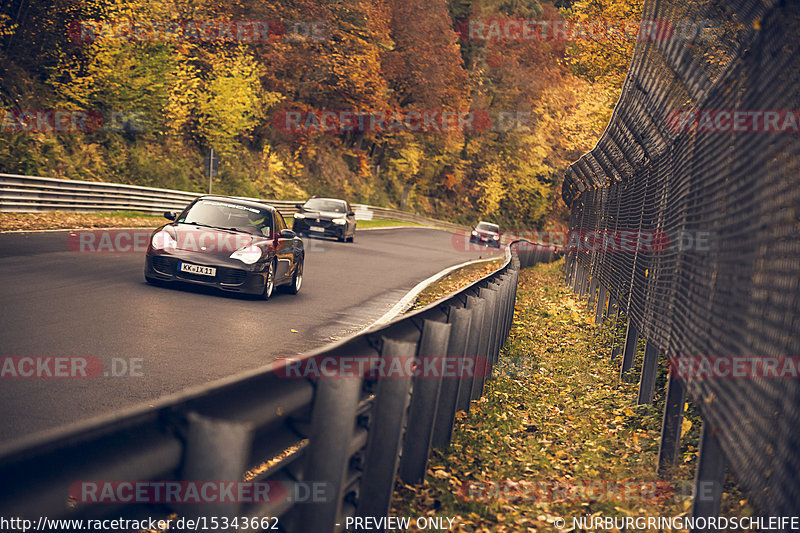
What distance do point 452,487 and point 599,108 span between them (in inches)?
1404

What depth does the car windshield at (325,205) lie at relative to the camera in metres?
31.2

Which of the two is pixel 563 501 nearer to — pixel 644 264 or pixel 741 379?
pixel 741 379

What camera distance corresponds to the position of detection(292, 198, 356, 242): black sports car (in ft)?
99.7

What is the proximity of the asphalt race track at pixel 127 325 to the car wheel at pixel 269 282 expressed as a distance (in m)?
0.20

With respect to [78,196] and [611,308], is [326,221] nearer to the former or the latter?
[78,196]

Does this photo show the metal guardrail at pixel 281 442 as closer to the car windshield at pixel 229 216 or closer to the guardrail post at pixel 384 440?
the guardrail post at pixel 384 440

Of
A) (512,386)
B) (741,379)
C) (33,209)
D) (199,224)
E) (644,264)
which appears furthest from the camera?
(33,209)

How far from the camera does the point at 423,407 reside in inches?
194

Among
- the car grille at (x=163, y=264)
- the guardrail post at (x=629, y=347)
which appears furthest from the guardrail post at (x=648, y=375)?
the car grille at (x=163, y=264)

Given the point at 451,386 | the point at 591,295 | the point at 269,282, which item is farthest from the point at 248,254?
the point at 451,386

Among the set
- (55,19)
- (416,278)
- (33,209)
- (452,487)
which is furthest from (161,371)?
(55,19)

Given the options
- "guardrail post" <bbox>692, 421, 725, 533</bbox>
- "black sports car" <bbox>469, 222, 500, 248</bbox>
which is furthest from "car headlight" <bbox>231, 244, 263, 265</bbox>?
"black sports car" <bbox>469, 222, 500, 248</bbox>

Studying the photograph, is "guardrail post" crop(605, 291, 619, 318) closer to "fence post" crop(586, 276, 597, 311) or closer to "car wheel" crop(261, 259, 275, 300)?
"fence post" crop(586, 276, 597, 311)

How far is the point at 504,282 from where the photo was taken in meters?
9.32
